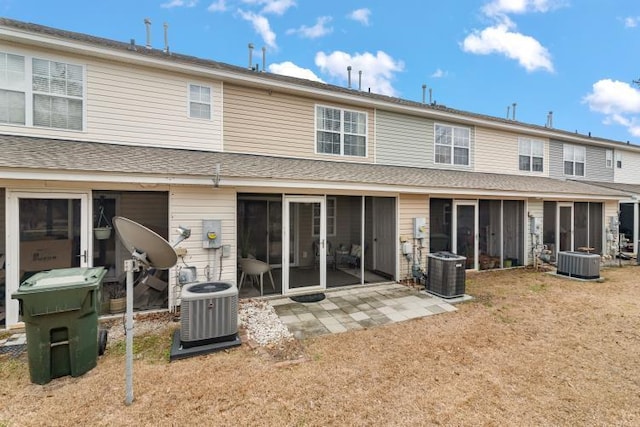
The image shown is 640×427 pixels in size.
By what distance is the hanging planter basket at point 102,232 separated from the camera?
564 cm

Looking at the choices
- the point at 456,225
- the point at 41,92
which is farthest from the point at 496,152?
the point at 41,92

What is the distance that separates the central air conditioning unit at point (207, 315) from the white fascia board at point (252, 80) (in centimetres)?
514

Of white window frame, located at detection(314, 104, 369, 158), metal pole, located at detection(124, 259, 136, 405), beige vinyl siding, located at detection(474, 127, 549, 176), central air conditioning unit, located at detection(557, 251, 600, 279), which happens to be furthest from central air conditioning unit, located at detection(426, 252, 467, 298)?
metal pole, located at detection(124, 259, 136, 405)

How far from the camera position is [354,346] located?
14.2 ft

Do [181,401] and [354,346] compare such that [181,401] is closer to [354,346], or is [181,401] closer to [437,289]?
[354,346]

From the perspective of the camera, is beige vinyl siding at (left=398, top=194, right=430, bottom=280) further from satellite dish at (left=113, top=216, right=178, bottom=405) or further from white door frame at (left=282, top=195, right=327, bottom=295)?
satellite dish at (left=113, top=216, right=178, bottom=405)

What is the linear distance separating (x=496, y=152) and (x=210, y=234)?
35.5 feet

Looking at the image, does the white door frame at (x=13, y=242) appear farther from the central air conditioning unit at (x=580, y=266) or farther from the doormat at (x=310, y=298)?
the central air conditioning unit at (x=580, y=266)

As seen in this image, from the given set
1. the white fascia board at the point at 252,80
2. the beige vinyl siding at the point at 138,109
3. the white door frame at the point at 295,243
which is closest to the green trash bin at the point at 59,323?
the white door frame at the point at 295,243

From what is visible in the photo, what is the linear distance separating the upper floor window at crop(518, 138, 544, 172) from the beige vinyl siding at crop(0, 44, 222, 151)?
1162 cm

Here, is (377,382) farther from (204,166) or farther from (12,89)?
(12,89)

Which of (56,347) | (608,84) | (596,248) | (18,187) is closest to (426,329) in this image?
(56,347)

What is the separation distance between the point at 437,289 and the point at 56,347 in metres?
6.77

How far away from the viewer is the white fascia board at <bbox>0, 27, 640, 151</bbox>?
5.58 meters
